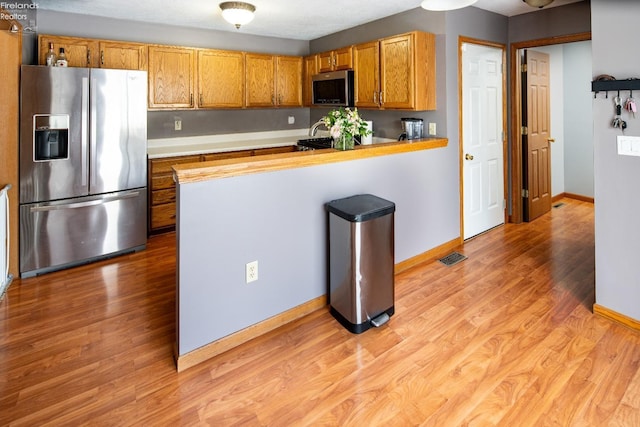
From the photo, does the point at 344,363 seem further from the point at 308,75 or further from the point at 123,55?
the point at 308,75

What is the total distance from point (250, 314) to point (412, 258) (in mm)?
1702

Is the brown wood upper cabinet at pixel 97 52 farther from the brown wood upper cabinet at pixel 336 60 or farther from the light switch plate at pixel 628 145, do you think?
the light switch plate at pixel 628 145

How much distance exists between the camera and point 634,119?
2.26 meters

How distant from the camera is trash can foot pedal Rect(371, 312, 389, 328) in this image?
98.1 inches

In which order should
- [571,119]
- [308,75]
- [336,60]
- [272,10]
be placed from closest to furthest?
[272,10] < [336,60] < [308,75] < [571,119]

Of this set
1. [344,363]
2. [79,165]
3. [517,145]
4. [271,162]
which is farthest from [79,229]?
[517,145]

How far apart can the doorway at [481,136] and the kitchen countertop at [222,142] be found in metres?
0.90

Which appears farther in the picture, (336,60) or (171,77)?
(336,60)

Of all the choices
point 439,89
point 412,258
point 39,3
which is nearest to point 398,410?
point 412,258

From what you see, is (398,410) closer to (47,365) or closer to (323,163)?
(323,163)

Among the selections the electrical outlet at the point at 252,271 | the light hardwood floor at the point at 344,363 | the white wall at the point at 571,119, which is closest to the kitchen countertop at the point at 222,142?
the light hardwood floor at the point at 344,363

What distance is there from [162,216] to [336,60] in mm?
2721

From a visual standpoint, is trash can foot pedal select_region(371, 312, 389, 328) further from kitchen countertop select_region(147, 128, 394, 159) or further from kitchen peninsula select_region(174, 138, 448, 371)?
kitchen countertop select_region(147, 128, 394, 159)

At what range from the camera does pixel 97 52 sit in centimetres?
400
